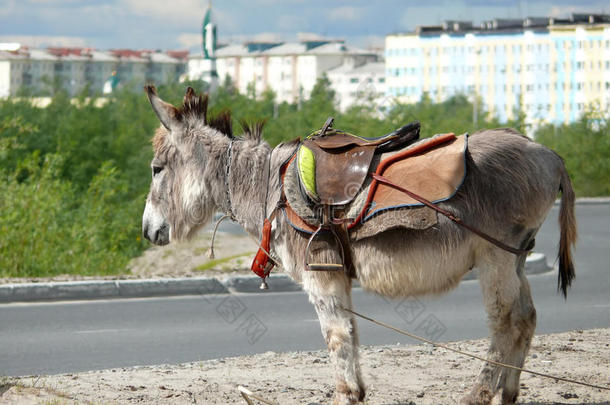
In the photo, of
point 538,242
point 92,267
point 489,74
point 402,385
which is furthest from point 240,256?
point 489,74

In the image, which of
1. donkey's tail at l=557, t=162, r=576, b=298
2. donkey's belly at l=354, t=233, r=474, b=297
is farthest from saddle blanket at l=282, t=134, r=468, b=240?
donkey's tail at l=557, t=162, r=576, b=298

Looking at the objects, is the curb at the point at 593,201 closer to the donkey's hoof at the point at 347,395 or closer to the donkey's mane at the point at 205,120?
the donkey's mane at the point at 205,120

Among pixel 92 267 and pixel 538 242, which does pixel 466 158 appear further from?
pixel 538 242

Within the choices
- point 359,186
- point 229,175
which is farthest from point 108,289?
point 359,186

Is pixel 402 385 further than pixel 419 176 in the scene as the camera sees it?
Yes

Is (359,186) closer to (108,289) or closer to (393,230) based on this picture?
(393,230)

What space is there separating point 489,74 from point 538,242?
4916 inches

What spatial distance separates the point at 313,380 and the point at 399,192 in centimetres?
225

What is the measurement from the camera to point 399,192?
18.7 feet

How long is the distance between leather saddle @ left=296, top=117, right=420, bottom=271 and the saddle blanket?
0.16 ft

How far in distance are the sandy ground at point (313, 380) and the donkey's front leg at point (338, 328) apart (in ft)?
2.84

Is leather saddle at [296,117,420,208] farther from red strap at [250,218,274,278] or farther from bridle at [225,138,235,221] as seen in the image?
bridle at [225,138,235,221]

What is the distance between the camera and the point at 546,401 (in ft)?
21.8

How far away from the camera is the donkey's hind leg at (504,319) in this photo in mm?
5758
